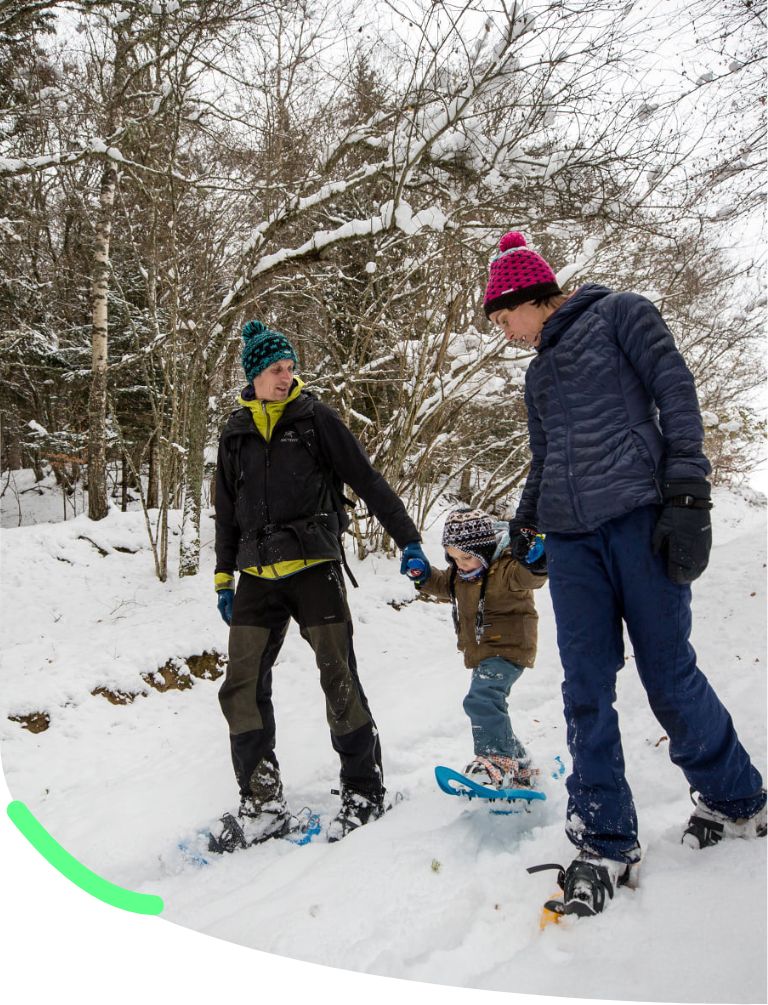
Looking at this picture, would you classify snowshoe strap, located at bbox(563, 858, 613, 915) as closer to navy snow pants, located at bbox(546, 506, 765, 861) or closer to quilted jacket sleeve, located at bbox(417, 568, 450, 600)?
navy snow pants, located at bbox(546, 506, 765, 861)

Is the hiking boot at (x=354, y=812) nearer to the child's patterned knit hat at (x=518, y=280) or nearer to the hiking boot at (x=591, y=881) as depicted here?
the hiking boot at (x=591, y=881)

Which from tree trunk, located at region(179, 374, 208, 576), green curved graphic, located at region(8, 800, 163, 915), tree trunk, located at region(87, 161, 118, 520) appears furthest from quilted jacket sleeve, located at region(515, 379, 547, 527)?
tree trunk, located at region(87, 161, 118, 520)

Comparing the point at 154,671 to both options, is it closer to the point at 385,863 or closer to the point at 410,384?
the point at 385,863

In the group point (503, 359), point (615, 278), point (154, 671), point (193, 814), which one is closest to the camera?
→ point (193, 814)

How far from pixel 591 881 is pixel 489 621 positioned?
87cm

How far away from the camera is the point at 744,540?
15.1 ft

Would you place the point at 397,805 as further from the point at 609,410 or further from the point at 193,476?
the point at 193,476

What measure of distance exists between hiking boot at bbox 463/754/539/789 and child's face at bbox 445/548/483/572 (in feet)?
1.91

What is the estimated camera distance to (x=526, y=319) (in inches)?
57.3

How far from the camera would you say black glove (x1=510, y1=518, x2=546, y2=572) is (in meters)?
1.68

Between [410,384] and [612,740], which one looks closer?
[612,740]

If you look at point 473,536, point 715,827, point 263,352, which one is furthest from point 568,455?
point 263,352

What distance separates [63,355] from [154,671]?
614 centimetres

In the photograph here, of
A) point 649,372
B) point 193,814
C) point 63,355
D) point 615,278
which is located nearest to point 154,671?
point 193,814
